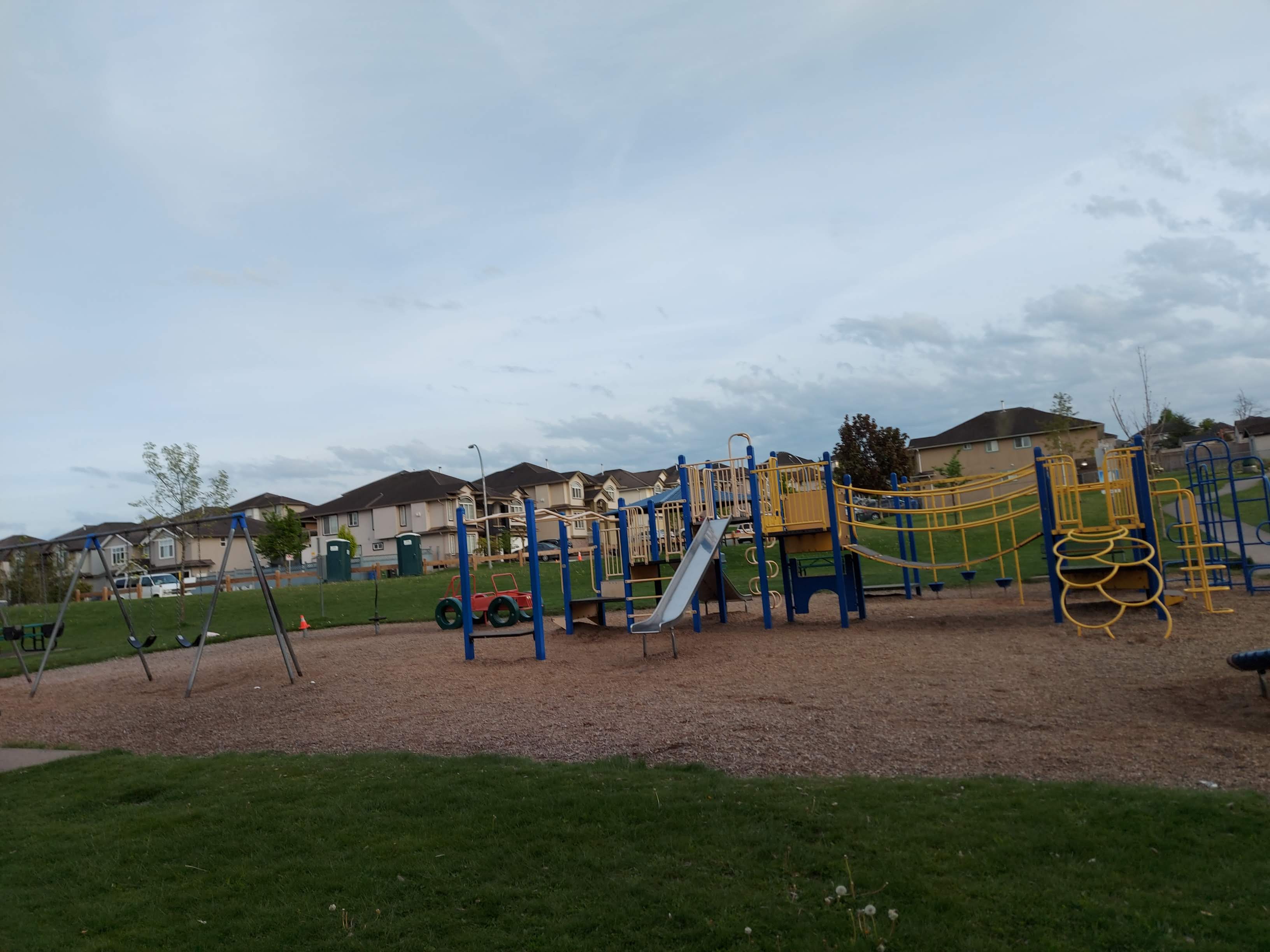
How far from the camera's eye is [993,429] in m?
64.4

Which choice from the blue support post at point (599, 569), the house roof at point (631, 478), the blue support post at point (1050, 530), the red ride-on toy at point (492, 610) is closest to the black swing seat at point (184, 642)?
the red ride-on toy at point (492, 610)

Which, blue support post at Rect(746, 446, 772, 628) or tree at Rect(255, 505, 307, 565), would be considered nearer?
blue support post at Rect(746, 446, 772, 628)

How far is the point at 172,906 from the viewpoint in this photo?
4.84 meters

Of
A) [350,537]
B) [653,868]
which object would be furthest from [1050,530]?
[350,537]

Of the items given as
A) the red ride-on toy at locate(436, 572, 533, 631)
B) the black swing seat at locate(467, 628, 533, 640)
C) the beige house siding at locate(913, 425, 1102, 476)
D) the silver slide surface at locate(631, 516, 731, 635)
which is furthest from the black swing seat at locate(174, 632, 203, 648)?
the beige house siding at locate(913, 425, 1102, 476)

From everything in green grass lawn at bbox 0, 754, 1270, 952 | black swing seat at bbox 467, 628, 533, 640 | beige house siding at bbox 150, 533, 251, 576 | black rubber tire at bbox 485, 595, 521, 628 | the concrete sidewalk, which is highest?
beige house siding at bbox 150, 533, 251, 576

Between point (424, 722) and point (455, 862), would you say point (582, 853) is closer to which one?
point (455, 862)

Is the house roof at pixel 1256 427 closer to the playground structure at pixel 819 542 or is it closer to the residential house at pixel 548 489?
the residential house at pixel 548 489

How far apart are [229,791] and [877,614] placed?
41.2ft

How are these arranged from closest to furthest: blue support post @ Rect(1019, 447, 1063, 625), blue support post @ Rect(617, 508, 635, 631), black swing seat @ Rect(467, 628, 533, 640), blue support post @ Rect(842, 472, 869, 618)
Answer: blue support post @ Rect(1019, 447, 1063, 625) → black swing seat @ Rect(467, 628, 533, 640) → blue support post @ Rect(617, 508, 635, 631) → blue support post @ Rect(842, 472, 869, 618)

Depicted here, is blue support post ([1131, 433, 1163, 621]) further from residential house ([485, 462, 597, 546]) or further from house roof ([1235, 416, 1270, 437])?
house roof ([1235, 416, 1270, 437])

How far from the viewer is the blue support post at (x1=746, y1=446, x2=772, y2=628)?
15516mm

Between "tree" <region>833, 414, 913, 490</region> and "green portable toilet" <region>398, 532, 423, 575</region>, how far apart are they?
2265cm

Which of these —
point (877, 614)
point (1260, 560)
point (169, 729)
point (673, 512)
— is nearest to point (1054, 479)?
point (877, 614)
